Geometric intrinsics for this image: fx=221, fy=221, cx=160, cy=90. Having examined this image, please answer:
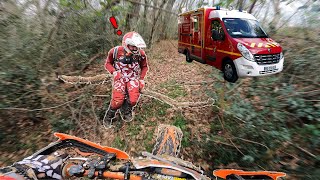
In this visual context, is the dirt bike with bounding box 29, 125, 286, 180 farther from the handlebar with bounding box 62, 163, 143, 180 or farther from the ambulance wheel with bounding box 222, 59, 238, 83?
the ambulance wheel with bounding box 222, 59, 238, 83

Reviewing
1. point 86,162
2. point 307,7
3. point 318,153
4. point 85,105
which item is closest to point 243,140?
point 318,153

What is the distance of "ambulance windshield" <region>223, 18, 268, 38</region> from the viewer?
2.47 m

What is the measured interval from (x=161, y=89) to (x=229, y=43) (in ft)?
5.91

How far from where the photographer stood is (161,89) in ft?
13.0

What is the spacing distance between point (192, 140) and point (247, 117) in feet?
4.65

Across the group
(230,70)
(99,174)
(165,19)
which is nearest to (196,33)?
(230,70)

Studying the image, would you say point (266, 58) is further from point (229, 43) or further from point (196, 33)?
point (196, 33)

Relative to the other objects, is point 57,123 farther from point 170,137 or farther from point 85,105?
point 170,137

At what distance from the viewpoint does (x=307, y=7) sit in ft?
7.39

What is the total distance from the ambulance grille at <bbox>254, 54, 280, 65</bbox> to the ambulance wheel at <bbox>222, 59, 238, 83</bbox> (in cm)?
23

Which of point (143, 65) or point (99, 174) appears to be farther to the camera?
point (143, 65)

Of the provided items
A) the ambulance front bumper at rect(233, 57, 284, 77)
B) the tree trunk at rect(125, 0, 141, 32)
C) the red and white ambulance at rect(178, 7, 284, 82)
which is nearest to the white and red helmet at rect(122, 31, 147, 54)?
the red and white ambulance at rect(178, 7, 284, 82)

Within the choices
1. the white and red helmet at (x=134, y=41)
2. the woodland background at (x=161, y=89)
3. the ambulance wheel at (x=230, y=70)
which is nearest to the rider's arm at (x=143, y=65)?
the white and red helmet at (x=134, y=41)

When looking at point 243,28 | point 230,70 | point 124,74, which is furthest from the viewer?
point 124,74
